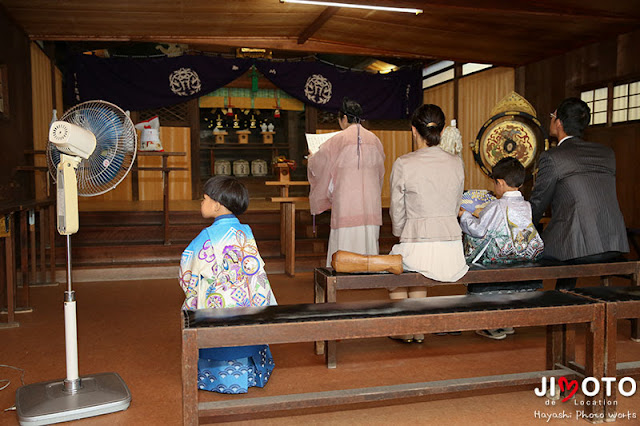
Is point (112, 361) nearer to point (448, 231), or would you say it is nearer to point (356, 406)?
point (356, 406)

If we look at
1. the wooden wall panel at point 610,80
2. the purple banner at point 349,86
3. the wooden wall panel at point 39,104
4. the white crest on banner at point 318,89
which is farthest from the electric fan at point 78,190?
the white crest on banner at point 318,89

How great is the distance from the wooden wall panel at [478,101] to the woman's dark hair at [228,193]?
6156 millimetres

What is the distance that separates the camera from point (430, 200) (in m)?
2.83

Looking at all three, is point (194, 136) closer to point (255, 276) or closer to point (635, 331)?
point (255, 276)

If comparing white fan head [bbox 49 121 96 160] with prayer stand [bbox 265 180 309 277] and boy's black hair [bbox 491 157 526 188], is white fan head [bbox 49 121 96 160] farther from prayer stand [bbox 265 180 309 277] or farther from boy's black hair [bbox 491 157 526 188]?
prayer stand [bbox 265 180 309 277]

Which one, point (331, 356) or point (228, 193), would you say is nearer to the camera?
point (228, 193)

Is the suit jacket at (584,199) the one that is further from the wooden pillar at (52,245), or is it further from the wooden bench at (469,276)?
the wooden pillar at (52,245)

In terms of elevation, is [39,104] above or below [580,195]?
above

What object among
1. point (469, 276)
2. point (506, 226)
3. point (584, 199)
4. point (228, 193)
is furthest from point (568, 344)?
point (228, 193)

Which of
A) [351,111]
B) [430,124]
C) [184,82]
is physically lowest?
[430,124]

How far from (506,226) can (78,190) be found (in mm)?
2309

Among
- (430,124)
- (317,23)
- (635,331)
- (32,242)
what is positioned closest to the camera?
(430,124)

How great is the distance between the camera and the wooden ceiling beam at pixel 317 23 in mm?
5927

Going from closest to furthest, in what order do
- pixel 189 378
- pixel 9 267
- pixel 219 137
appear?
pixel 189 378
pixel 9 267
pixel 219 137
